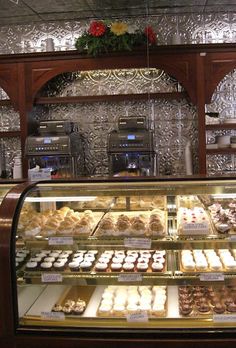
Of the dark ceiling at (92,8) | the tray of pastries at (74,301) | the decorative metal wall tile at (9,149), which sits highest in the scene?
the dark ceiling at (92,8)

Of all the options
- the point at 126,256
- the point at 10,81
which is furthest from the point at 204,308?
the point at 10,81

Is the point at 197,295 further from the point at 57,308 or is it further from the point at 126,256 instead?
the point at 57,308

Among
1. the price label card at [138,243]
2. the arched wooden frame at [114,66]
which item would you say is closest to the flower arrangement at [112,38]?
the arched wooden frame at [114,66]

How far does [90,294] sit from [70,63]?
11.3 ft

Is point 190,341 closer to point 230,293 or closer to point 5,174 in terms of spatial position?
point 230,293

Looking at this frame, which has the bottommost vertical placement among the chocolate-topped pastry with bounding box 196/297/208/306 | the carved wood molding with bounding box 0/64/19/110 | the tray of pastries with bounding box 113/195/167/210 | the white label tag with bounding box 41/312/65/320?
the chocolate-topped pastry with bounding box 196/297/208/306

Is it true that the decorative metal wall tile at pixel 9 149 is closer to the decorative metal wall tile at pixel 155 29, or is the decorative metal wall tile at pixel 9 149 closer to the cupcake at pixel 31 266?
the decorative metal wall tile at pixel 155 29

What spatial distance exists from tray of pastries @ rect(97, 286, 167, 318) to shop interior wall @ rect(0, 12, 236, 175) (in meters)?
3.22

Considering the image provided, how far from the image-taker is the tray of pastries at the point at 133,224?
2.66m

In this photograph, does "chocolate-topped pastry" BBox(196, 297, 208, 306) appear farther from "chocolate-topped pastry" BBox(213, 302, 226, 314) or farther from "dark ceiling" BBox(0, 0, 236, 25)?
"dark ceiling" BBox(0, 0, 236, 25)

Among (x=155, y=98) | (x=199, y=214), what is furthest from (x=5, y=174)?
(x=199, y=214)

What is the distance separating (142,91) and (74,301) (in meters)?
3.78

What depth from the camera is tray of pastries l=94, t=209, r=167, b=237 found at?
2660mm

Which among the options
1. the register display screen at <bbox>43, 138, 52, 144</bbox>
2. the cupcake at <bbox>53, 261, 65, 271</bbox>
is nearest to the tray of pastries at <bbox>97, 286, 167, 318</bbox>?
the cupcake at <bbox>53, 261, 65, 271</bbox>
